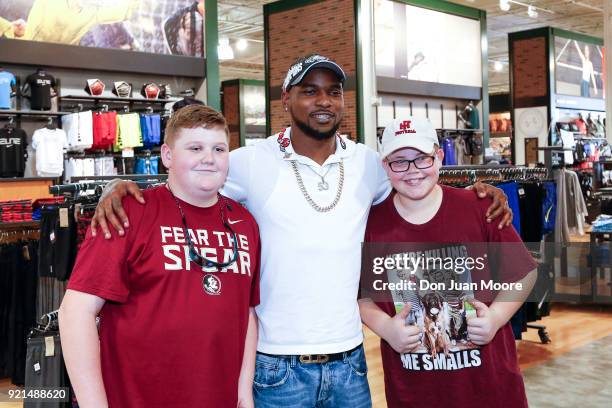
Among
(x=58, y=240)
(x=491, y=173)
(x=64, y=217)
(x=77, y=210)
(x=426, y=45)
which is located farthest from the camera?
(x=426, y=45)

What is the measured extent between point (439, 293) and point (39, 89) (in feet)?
24.5

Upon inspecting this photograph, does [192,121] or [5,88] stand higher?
[5,88]

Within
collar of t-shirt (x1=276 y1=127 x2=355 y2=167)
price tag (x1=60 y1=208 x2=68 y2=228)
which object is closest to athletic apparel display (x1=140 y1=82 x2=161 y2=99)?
price tag (x1=60 y1=208 x2=68 y2=228)

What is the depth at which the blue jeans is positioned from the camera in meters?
1.87

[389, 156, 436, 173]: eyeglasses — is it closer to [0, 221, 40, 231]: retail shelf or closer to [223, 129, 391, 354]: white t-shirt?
[223, 129, 391, 354]: white t-shirt

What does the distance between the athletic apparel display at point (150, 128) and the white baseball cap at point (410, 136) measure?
7.51 metres

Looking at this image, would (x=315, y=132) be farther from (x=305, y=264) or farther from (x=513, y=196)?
(x=513, y=196)

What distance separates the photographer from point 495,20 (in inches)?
719

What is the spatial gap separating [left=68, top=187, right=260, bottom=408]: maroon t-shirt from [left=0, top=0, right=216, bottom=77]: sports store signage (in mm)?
7399

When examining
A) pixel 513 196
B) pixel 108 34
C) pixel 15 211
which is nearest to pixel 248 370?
pixel 513 196

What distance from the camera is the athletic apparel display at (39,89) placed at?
802 centimetres

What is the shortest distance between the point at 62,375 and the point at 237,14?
47.9ft

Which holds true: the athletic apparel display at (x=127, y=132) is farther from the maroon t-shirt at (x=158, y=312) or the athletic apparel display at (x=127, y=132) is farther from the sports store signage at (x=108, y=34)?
the maroon t-shirt at (x=158, y=312)

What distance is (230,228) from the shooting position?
5.65 feet
